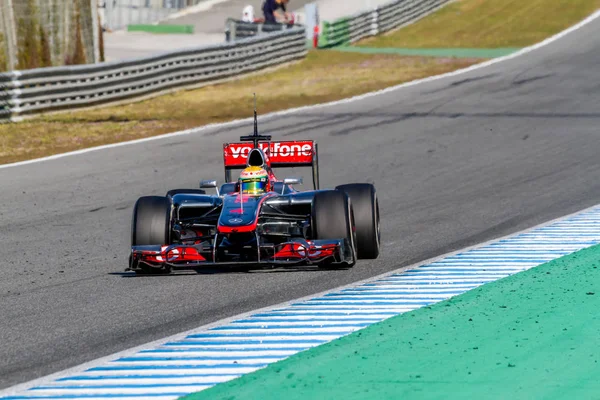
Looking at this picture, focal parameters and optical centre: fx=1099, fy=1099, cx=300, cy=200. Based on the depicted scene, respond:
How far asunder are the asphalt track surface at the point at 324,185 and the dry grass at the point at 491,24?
24.4 ft

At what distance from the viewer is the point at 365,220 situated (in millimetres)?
10938

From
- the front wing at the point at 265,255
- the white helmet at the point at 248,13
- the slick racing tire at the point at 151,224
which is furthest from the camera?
the white helmet at the point at 248,13

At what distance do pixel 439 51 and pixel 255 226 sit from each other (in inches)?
1051

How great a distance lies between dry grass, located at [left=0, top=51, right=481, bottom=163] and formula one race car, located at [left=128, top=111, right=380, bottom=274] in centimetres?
946

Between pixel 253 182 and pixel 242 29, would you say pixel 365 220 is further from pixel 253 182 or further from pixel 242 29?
pixel 242 29

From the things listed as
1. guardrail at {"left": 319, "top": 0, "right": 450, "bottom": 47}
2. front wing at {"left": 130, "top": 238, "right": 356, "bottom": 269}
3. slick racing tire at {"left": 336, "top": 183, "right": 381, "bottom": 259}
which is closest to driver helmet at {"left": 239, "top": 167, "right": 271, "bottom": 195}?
slick racing tire at {"left": 336, "top": 183, "right": 381, "bottom": 259}

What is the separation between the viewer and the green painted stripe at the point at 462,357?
605 centimetres

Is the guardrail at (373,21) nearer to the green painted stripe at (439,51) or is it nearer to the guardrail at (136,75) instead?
the green painted stripe at (439,51)

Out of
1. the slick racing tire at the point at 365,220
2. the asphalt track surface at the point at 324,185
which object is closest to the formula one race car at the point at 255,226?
the slick racing tire at the point at 365,220

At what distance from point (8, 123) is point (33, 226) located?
10499 millimetres

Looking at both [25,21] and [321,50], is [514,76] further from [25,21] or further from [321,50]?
[25,21]

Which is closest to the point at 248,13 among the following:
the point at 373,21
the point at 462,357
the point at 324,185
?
the point at 373,21

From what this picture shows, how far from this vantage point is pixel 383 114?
23453mm

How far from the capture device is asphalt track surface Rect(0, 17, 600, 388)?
8547 mm
